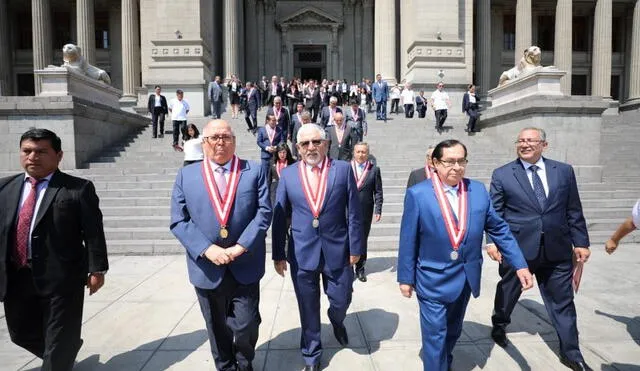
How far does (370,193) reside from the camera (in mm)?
6191

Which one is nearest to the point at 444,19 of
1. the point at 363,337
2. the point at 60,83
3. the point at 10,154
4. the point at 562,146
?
the point at 562,146

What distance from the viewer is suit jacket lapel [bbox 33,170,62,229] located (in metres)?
3.10

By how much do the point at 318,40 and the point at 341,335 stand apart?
3056cm

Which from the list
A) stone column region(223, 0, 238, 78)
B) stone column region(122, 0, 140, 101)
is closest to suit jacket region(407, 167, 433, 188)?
stone column region(223, 0, 238, 78)

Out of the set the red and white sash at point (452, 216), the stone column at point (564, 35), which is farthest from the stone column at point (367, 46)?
the red and white sash at point (452, 216)

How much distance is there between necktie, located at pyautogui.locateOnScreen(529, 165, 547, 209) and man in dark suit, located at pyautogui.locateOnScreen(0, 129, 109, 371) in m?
3.69

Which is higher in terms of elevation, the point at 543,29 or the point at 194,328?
the point at 543,29

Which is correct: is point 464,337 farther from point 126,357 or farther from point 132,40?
point 132,40

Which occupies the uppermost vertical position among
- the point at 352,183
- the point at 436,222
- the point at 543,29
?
the point at 543,29

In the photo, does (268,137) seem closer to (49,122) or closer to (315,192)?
(315,192)

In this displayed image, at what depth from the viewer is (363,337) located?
421cm

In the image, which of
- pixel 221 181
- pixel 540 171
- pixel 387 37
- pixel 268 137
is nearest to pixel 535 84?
pixel 268 137

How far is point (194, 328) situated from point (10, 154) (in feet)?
30.3

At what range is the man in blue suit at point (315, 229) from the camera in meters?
3.64
